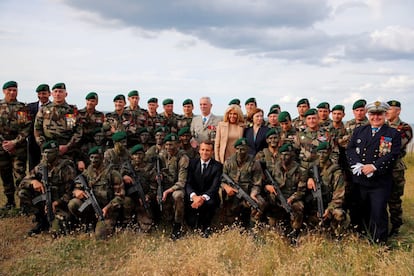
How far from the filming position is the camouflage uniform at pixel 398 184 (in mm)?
7289

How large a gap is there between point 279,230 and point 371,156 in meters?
1.86

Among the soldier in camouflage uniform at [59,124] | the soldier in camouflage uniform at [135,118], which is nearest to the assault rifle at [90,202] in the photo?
the soldier in camouflage uniform at [59,124]

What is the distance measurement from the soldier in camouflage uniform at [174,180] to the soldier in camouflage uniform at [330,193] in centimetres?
219

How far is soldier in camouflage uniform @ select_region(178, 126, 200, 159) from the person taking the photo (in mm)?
8031

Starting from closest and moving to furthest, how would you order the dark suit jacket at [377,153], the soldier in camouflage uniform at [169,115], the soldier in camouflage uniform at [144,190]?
the dark suit jacket at [377,153], the soldier in camouflage uniform at [144,190], the soldier in camouflage uniform at [169,115]

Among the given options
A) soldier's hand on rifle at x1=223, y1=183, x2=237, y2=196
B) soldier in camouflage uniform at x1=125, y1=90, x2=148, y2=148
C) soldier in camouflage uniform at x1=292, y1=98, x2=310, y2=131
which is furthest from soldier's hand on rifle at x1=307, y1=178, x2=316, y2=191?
soldier in camouflage uniform at x1=125, y1=90, x2=148, y2=148

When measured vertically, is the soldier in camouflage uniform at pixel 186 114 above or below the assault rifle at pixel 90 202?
above

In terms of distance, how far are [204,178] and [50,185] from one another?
2699 millimetres

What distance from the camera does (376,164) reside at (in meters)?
5.99

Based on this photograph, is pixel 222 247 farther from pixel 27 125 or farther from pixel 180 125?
pixel 27 125

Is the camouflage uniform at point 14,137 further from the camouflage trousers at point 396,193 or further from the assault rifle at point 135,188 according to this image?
the camouflage trousers at point 396,193

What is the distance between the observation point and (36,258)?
5938mm

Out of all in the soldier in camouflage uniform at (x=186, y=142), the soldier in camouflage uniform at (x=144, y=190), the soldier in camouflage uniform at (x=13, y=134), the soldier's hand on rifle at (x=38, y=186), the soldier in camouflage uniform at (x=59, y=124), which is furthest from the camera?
the soldier in camouflage uniform at (x=13, y=134)

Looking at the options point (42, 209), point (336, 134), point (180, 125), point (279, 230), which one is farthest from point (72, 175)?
point (336, 134)
